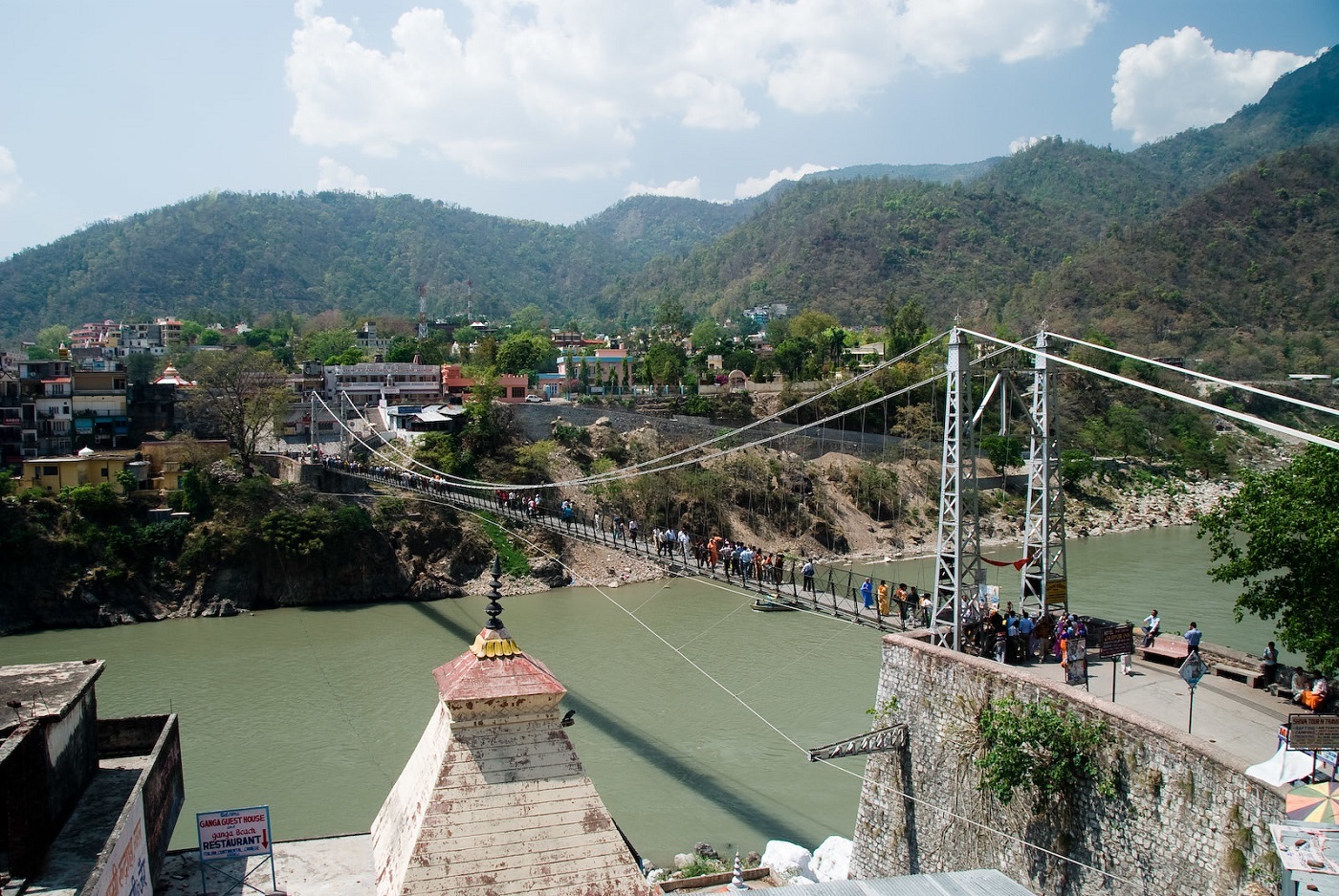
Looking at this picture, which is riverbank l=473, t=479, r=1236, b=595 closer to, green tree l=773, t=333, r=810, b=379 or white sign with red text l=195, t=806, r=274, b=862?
green tree l=773, t=333, r=810, b=379

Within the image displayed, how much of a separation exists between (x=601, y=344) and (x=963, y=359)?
39.8 metres

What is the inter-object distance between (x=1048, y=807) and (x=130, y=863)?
4780mm

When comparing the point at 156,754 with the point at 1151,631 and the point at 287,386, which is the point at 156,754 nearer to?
the point at 1151,631

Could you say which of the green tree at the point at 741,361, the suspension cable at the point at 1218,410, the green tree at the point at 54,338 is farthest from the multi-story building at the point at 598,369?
the green tree at the point at 54,338

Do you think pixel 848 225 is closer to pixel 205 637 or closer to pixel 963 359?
pixel 205 637

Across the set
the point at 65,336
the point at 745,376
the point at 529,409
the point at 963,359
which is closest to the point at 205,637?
A: the point at 529,409

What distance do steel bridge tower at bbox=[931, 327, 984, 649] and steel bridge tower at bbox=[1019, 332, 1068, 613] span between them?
22.6 inches

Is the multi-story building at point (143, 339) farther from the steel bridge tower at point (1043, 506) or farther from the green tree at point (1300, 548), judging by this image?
the green tree at point (1300, 548)

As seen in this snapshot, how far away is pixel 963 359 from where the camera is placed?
282 inches

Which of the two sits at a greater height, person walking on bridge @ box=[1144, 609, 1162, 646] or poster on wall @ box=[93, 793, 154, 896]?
person walking on bridge @ box=[1144, 609, 1162, 646]

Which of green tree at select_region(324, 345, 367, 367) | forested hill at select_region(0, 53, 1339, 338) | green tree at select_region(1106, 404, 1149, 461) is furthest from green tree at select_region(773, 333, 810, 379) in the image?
green tree at select_region(324, 345, 367, 367)

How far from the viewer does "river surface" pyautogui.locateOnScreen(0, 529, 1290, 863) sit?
9.10 metres

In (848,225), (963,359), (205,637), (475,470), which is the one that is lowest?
(205,637)

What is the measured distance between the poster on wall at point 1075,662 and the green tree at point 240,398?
16956 millimetres
